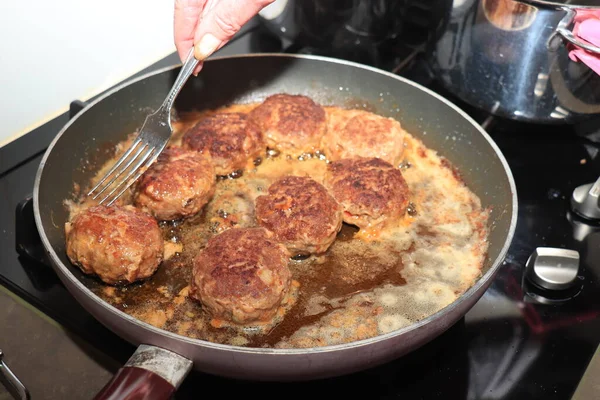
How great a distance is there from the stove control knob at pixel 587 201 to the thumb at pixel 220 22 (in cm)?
112

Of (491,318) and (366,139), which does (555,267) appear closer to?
(491,318)

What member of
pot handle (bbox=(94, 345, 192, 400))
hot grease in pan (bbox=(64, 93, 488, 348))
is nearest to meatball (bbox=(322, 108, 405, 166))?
hot grease in pan (bbox=(64, 93, 488, 348))

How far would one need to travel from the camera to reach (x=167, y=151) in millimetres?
1672

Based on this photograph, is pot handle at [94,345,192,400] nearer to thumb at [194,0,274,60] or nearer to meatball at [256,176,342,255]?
meatball at [256,176,342,255]

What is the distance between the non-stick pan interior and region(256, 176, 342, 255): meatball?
0.44 meters

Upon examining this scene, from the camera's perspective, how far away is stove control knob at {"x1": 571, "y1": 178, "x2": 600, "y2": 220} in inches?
66.7

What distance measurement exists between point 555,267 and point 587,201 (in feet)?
1.05

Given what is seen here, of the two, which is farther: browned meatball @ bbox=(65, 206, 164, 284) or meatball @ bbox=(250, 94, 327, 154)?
meatball @ bbox=(250, 94, 327, 154)

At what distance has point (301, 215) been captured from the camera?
1.52 metres

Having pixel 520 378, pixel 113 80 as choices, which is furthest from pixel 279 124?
pixel 520 378

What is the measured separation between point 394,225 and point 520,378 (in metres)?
0.52

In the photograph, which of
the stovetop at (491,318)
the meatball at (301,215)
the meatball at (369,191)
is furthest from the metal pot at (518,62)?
the meatball at (301,215)

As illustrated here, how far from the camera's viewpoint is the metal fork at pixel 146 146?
153cm

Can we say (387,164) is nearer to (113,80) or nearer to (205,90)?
(205,90)
